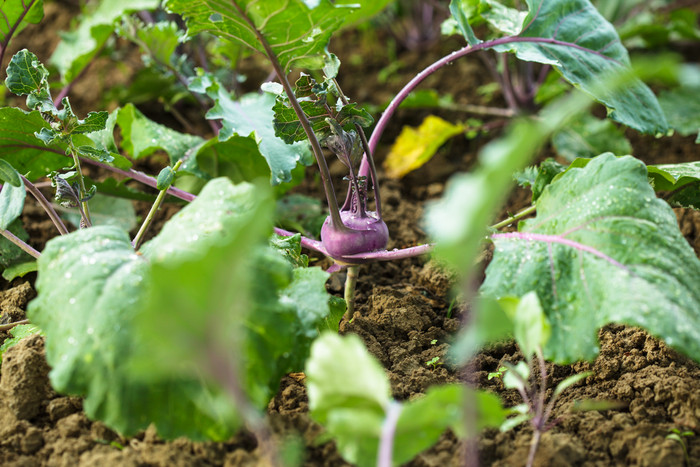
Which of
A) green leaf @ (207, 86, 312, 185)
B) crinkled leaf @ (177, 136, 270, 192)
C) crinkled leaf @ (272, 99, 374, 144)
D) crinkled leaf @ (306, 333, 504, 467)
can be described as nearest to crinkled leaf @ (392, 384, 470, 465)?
crinkled leaf @ (306, 333, 504, 467)

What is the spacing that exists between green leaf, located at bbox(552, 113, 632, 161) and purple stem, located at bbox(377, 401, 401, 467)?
1.55 metres

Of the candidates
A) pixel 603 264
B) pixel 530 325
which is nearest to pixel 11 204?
pixel 530 325

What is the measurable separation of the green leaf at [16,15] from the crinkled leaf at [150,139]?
0.34 m

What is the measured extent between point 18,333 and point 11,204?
0.29 meters

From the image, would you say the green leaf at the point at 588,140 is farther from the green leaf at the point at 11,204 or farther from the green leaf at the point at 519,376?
the green leaf at the point at 11,204

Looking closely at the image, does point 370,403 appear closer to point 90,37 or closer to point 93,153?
point 93,153

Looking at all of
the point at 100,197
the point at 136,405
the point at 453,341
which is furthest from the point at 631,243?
the point at 100,197

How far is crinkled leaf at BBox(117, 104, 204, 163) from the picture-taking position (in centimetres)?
174

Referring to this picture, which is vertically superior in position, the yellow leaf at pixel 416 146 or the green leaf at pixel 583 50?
the green leaf at pixel 583 50

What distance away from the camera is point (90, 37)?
92.5 inches

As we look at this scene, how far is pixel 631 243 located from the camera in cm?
106

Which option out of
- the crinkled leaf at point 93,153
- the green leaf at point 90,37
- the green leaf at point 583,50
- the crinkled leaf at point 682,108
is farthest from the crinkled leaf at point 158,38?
the crinkled leaf at point 682,108

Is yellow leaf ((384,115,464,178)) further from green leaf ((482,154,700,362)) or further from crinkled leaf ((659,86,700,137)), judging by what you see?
green leaf ((482,154,700,362))

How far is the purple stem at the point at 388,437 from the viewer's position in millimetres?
800
